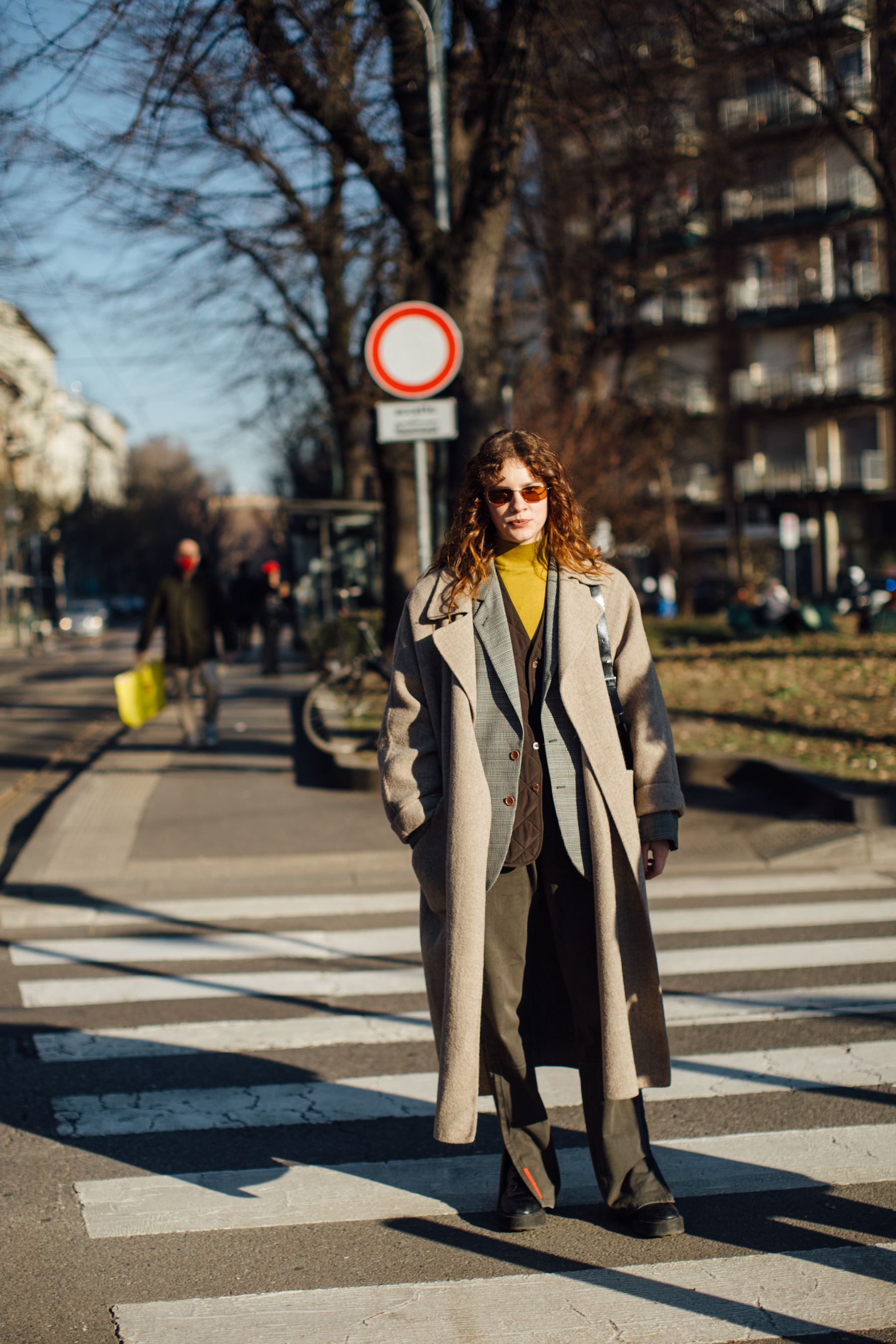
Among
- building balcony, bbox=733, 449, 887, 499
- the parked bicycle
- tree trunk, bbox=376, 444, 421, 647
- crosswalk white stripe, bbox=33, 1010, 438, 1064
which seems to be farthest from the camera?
building balcony, bbox=733, 449, 887, 499

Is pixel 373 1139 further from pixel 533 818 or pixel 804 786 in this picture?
pixel 804 786

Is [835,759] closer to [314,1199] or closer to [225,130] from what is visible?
[314,1199]

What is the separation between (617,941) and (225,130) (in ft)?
36.2

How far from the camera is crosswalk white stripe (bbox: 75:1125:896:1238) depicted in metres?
3.26

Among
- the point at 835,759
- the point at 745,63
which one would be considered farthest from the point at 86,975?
the point at 745,63

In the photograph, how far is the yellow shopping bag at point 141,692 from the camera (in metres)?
10.1

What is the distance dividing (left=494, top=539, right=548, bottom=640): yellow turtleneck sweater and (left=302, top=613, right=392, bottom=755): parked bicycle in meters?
7.06

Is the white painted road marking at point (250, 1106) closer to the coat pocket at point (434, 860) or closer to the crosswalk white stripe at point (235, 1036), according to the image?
the crosswalk white stripe at point (235, 1036)

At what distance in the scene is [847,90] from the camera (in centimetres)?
1402

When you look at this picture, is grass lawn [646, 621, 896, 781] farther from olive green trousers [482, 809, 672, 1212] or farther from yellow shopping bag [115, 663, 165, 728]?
olive green trousers [482, 809, 672, 1212]

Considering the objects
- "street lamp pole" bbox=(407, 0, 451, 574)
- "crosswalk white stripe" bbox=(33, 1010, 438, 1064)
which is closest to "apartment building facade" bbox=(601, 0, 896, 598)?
"street lamp pole" bbox=(407, 0, 451, 574)

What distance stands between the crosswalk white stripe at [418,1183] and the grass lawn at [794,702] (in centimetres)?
552

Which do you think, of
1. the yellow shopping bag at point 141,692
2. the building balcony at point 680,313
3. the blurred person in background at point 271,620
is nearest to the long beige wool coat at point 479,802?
the yellow shopping bag at point 141,692

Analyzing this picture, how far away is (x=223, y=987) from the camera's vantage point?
5402 millimetres
